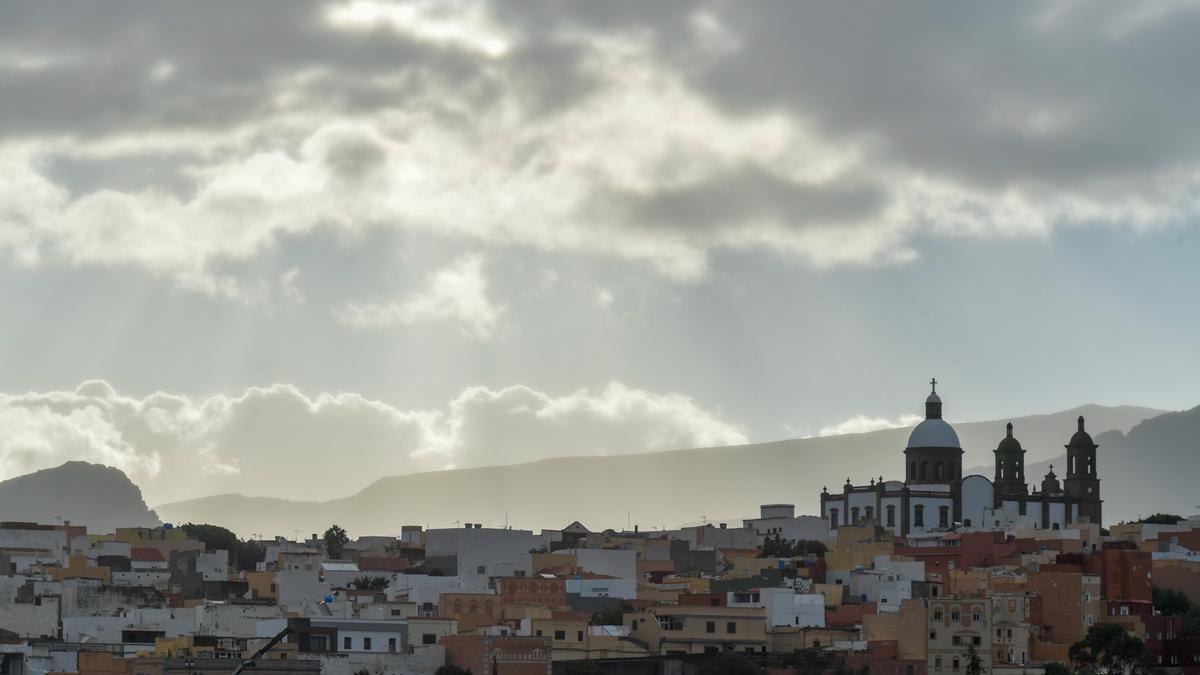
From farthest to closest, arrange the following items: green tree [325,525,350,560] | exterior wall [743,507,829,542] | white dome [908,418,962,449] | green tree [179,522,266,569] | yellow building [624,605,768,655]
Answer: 1. white dome [908,418,962,449]
2. exterior wall [743,507,829,542]
3. green tree [325,525,350,560]
4. green tree [179,522,266,569]
5. yellow building [624,605,768,655]

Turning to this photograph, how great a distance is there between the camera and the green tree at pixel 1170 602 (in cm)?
10075

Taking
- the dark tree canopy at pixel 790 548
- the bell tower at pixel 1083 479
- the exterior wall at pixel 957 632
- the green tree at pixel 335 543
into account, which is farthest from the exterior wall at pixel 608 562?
the bell tower at pixel 1083 479

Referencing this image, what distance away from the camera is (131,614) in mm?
87625

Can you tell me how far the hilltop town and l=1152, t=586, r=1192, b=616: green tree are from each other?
14cm

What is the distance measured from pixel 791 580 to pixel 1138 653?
18664 millimetres

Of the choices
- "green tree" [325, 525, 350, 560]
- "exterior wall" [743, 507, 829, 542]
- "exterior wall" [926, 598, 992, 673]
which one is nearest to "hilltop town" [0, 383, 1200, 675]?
"exterior wall" [926, 598, 992, 673]

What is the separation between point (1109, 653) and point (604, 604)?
18814 millimetres

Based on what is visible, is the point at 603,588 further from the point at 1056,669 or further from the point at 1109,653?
the point at 1109,653

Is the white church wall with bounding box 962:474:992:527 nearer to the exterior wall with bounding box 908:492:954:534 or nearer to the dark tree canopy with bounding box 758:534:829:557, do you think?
the exterior wall with bounding box 908:492:954:534

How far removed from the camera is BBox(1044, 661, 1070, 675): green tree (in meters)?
83.4

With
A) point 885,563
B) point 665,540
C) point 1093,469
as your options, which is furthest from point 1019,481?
point 885,563

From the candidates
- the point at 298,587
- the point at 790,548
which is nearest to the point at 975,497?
A: the point at 790,548

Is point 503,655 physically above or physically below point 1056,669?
above

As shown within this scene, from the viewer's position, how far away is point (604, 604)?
9250 centimetres
